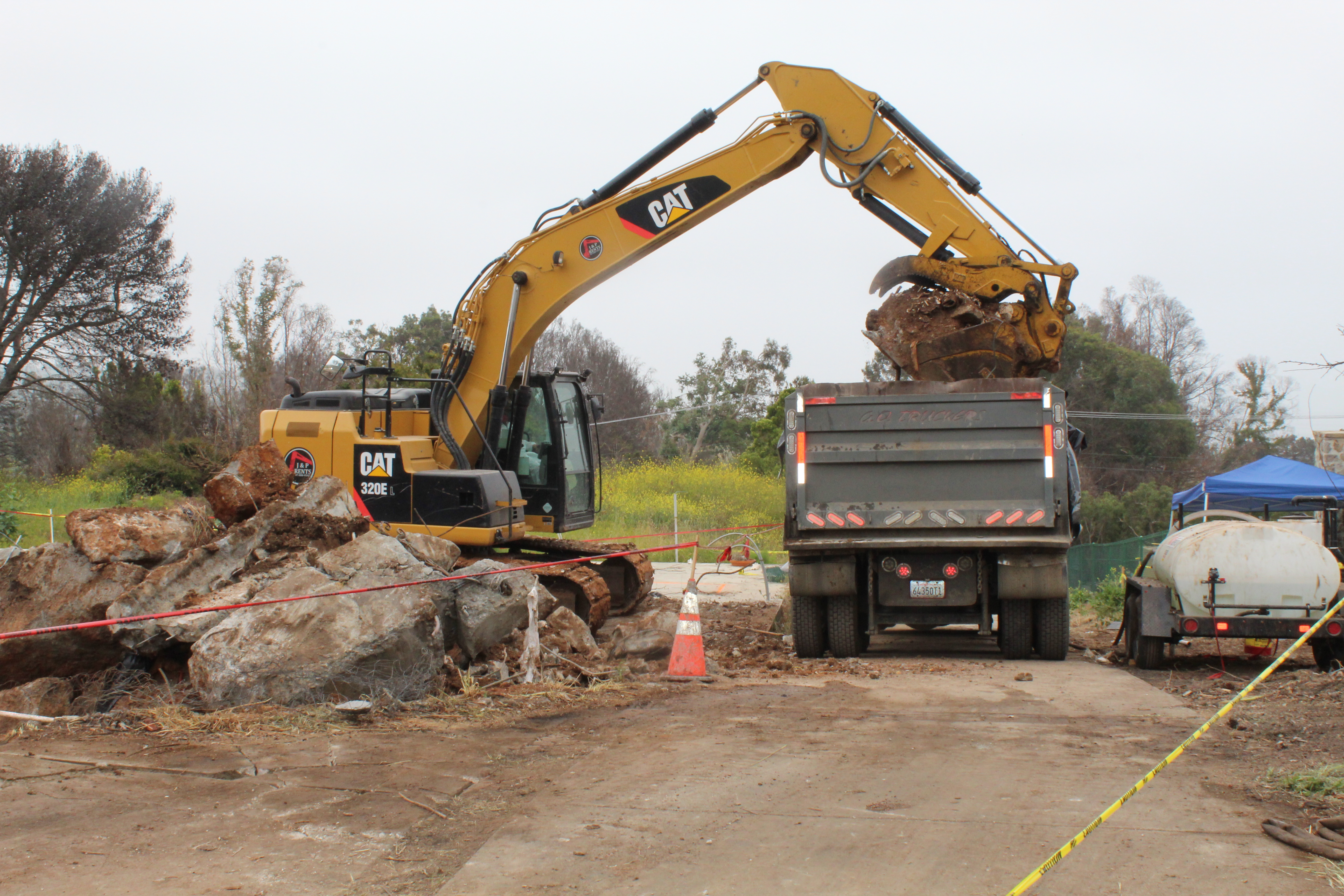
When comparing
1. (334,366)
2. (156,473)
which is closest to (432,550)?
(334,366)

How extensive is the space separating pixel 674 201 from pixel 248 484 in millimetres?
4624

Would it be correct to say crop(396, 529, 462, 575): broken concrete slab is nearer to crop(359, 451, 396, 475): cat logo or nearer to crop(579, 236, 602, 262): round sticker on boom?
crop(359, 451, 396, 475): cat logo

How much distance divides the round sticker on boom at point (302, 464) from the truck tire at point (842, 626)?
4878 mm

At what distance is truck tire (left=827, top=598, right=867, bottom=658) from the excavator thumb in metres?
2.14

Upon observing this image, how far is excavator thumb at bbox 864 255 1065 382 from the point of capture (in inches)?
380

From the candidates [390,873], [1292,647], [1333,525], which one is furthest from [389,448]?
[1333,525]

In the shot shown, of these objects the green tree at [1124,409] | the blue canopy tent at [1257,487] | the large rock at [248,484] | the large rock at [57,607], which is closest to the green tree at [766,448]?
the green tree at [1124,409]

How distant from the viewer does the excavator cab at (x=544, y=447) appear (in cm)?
1102

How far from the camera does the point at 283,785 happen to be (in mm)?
5023

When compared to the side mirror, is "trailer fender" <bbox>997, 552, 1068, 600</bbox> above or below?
below

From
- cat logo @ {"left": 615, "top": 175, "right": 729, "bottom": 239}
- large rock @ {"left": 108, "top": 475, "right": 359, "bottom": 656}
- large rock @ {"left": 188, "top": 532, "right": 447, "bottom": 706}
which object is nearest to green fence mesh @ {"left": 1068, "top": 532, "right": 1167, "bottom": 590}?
cat logo @ {"left": 615, "top": 175, "right": 729, "bottom": 239}

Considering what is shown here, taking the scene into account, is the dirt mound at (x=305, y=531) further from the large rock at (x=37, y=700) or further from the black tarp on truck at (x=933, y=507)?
the black tarp on truck at (x=933, y=507)

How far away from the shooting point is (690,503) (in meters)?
30.1

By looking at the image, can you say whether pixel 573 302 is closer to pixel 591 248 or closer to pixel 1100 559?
pixel 591 248
